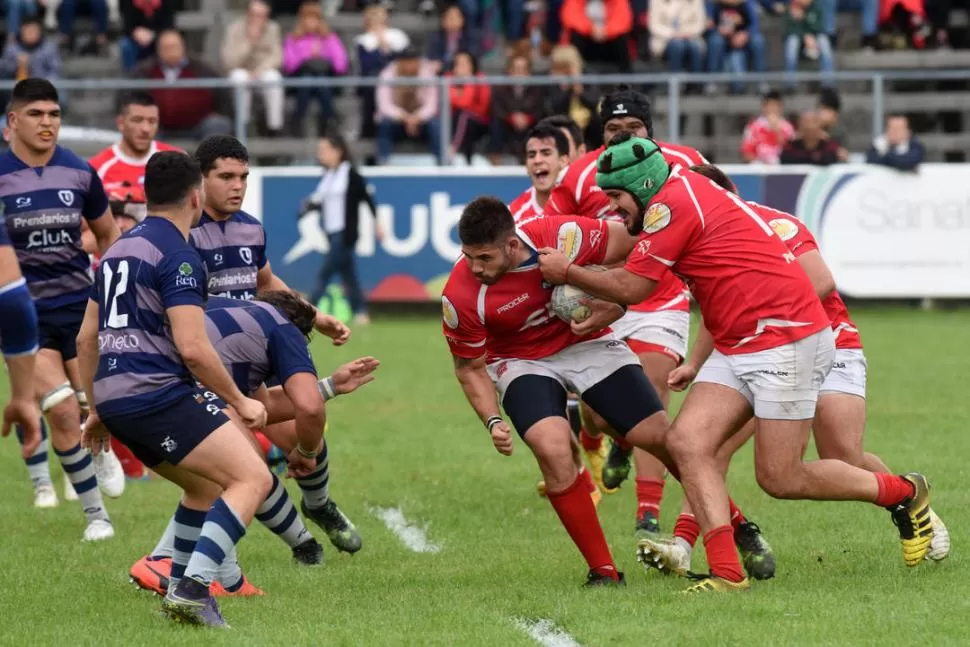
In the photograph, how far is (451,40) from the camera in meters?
23.5

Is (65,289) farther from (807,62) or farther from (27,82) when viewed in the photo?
(807,62)

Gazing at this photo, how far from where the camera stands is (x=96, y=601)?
310 inches

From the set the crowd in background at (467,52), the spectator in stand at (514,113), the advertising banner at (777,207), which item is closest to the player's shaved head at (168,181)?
the crowd in background at (467,52)

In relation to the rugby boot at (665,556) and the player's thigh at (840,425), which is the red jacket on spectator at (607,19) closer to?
the player's thigh at (840,425)

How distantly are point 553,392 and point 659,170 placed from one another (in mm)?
1235

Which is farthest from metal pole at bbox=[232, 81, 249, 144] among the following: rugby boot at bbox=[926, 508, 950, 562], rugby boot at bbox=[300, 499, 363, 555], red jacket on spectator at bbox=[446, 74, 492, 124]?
rugby boot at bbox=[926, 508, 950, 562]

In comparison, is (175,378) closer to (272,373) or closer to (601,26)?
(272,373)

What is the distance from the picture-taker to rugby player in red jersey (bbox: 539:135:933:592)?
7625mm

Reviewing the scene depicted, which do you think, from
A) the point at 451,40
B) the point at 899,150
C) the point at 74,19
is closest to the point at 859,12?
the point at 899,150

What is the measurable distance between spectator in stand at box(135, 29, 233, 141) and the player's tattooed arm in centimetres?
1382

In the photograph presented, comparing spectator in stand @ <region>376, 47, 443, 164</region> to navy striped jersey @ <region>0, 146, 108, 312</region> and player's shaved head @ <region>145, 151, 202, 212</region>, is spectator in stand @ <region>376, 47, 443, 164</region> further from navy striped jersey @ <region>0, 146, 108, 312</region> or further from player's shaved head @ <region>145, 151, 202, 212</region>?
player's shaved head @ <region>145, 151, 202, 212</region>

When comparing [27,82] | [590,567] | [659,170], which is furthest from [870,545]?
[27,82]

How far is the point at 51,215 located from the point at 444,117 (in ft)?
40.5

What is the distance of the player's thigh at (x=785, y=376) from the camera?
7.62 meters
